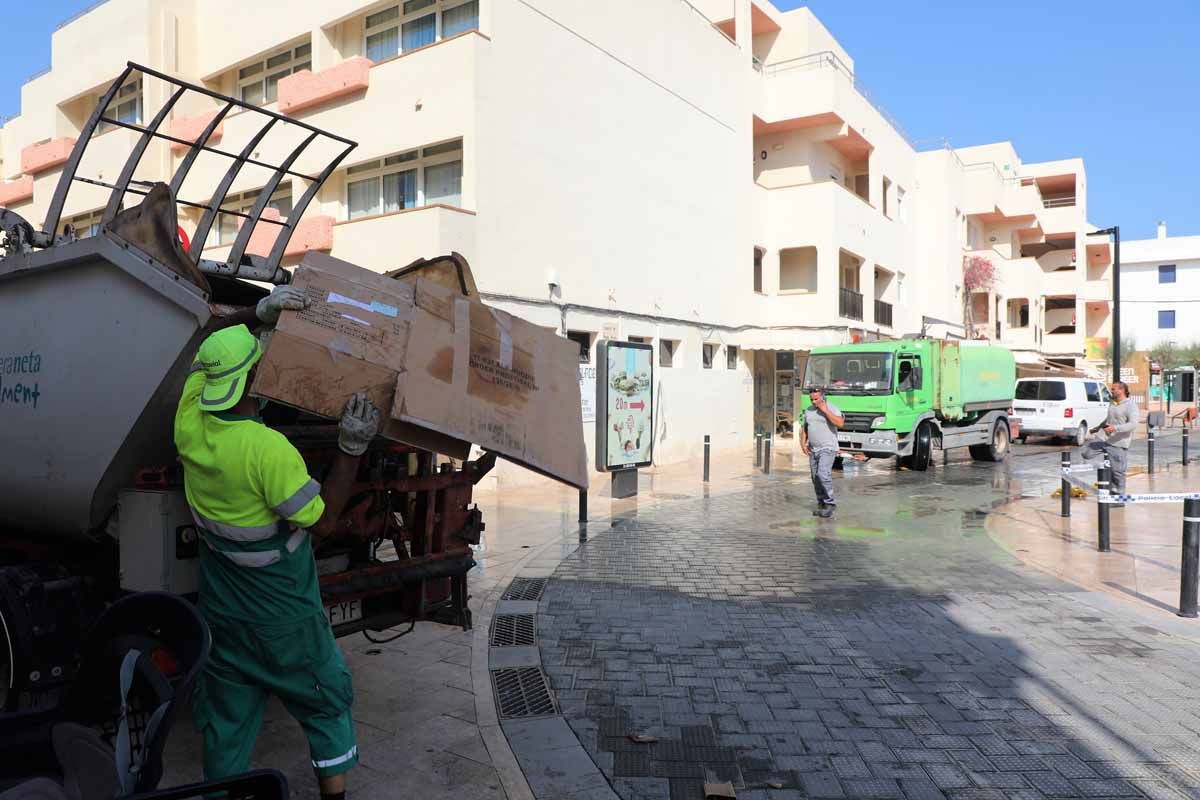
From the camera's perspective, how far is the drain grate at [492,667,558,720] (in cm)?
461

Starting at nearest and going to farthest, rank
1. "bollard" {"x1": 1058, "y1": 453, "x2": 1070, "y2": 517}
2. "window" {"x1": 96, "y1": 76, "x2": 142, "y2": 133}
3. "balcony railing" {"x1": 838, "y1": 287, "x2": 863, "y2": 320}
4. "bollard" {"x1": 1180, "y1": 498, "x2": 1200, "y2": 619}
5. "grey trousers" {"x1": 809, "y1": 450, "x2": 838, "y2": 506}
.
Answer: "bollard" {"x1": 1180, "y1": 498, "x2": 1200, "y2": 619} < "bollard" {"x1": 1058, "y1": 453, "x2": 1070, "y2": 517} < "grey trousers" {"x1": 809, "y1": 450, "x2": 838, "y2": 506} < "window" {"x1": 96, "y1": 76, "x2": 142, "y2": 133} < "balcony railing" {"x1": 838, "y1": 287, "x2": 863, "y2": 320}

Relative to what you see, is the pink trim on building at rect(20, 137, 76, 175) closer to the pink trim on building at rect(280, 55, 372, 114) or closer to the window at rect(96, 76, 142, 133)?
the window at rect(96, 76, 142, 133)

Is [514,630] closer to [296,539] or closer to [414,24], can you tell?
[296,539]

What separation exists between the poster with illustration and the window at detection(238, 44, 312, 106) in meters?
11.1

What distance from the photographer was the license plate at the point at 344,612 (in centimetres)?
409

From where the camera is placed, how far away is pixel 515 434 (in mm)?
3811

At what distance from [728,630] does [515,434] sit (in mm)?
3098

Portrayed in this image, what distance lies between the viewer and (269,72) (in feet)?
61.7

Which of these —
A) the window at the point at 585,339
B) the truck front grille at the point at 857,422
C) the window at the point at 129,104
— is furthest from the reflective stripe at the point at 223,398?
the window at the point at 129,104

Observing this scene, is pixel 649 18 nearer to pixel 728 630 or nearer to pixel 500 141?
pixel 500 141

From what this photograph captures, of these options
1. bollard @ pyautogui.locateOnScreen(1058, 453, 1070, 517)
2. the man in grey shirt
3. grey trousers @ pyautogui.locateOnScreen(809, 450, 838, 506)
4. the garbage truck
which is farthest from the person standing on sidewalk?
the garbage truck

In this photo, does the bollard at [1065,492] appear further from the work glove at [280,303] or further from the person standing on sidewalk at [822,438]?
the work glove at [280,303]

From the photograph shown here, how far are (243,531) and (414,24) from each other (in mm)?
14899

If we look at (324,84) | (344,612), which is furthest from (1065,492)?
(324,84)
